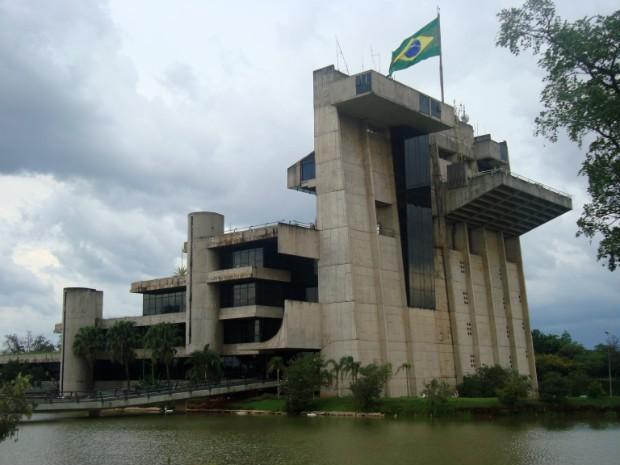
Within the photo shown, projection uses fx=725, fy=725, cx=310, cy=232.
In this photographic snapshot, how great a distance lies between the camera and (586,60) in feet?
79.7

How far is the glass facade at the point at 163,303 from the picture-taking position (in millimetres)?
82938

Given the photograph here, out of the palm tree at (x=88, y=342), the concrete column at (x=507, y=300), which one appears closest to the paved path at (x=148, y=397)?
the palm tree at (x=88, y=342)

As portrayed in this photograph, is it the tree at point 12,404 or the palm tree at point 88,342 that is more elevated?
the palm tree at point 88,342

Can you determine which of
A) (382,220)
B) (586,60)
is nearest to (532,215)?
(382,220)

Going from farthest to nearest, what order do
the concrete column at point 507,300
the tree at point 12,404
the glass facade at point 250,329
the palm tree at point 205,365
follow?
the concrete column at point 507,300
the glass facade at point 250,329
the palm tree at point 205,365
the tree at point 12,404

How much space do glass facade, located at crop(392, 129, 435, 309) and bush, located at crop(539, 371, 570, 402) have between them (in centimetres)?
1848

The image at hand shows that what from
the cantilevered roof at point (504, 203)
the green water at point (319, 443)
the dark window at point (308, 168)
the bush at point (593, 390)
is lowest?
the green water at point (319, 443)

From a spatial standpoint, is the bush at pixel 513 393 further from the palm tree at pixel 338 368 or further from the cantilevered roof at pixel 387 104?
the cantilevered roof at pixel 387 104

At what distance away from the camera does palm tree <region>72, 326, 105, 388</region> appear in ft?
269

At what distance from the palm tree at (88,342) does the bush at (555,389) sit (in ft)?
161

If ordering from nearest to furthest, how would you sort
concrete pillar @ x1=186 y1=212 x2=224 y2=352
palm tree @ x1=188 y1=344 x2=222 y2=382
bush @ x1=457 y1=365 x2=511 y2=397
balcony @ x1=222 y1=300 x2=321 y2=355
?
balcony @ x1=222 y1=300 x2=321 y2=355
palm tree @ x1=188 y1=344 x2=222 y2=382
bush @ x1=457 y1=365 x2=511 y2=397
concrete pillar @ x1=186 y1=212 x2=224 y2=352

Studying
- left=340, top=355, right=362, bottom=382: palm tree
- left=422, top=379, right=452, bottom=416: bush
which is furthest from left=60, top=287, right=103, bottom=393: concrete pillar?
left=422, top=379, right=452, bottom=416: bush

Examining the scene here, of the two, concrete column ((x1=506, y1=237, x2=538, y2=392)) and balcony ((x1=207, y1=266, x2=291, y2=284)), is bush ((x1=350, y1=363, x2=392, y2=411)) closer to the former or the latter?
balcony ((x1=207, y1=266, x2=291, y2=284))

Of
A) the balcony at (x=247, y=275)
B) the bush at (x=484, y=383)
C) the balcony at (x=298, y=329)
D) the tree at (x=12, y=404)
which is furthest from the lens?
the bush at (x=484, y=383)
